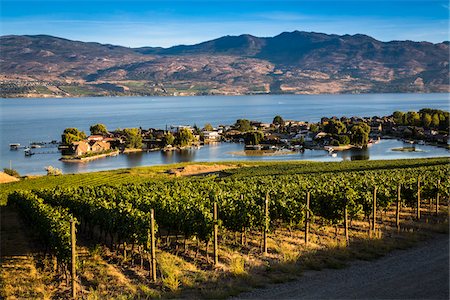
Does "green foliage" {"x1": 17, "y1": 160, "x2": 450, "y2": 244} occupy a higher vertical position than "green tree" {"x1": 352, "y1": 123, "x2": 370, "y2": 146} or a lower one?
higher

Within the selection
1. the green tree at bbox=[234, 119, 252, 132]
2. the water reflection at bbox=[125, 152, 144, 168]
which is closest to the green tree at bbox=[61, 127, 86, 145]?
the water reflection at bbox=[125, 152, 144, 168]

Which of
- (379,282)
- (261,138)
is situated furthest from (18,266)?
(261,138)

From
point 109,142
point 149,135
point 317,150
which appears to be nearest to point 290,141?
point 317,150

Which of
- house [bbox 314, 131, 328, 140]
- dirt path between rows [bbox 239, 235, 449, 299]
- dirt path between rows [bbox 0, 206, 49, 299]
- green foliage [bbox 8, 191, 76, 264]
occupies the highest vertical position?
green foliage [bbox 8, 191, 76, 264]

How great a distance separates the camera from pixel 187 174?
212 feet

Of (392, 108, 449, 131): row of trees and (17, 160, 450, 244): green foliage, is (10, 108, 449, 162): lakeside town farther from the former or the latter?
(17, 160, 450, 244): green foliage

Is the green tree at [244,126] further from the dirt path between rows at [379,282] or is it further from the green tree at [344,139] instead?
the dirt path between rows at [379,282]

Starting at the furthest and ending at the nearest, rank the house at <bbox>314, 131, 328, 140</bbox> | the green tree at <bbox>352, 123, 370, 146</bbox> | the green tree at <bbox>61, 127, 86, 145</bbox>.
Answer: the house at <bbox>314, 131, 328, 140</bbox> → the green tree at <bbox>352, 123, 370, 146</bbox> → the green tree at <bbox>61, 127, 86, 145</bbox>

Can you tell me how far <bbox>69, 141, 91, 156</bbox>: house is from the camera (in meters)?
101

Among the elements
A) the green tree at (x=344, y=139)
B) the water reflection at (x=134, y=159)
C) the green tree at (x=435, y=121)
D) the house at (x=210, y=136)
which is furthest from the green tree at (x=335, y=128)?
the water reflection at (x=134, y=159)

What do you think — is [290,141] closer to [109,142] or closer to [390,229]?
[109,142]

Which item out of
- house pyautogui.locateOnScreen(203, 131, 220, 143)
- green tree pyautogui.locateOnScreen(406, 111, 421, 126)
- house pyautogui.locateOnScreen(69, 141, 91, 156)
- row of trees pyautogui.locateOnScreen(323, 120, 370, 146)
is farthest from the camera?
green tree pyautogui.locateOnScreen(406, 111, 421, 126)

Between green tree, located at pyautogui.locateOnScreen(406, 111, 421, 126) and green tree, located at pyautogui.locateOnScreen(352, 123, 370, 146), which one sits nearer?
green tree, located at pyautogui.locateOnScreen(352, 123, 370, 146)

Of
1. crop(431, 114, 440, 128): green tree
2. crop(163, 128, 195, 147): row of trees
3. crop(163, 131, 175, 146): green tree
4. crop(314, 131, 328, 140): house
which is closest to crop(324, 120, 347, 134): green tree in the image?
crop(314, 131, 328, 140): house
